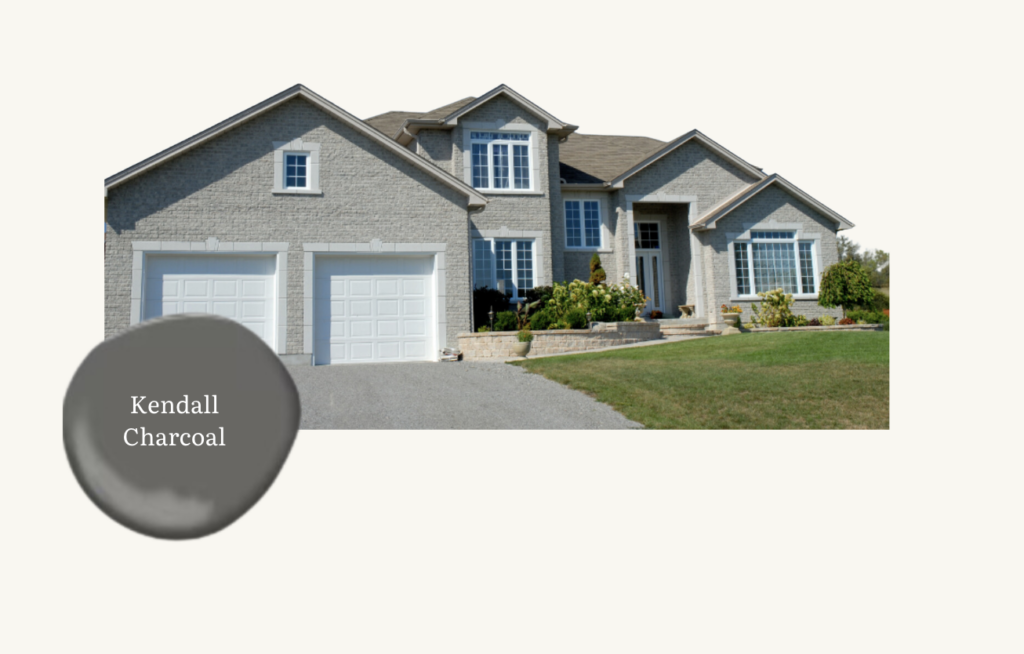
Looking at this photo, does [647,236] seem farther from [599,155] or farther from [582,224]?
[599,155]

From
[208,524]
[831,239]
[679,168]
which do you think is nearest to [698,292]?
[679,168]

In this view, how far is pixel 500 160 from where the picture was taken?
51.3 feet

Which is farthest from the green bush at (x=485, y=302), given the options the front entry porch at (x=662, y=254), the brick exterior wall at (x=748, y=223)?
the brick exterior wall at (x=748, y=223)

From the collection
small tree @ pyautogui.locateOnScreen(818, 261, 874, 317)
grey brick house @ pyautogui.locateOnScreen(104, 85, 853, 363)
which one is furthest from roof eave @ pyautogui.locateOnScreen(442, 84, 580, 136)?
small tree @ pyautogui.locateOnScreen(818, 261, 874, 317)

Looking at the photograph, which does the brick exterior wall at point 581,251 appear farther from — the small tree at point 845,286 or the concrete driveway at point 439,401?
the concrete driveway at point 439,401

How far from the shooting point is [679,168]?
17.3 metres

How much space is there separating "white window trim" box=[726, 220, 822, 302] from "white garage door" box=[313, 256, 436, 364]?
27.7 ft

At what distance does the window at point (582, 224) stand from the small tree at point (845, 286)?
6.05m

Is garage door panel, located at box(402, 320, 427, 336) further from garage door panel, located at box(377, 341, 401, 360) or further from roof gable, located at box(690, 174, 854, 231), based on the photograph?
roof gable, located at box(690, 174, 854, 231)

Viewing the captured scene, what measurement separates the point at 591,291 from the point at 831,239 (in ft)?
16.3

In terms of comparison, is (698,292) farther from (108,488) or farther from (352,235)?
(108,488)

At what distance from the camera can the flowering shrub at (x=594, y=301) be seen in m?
13.9

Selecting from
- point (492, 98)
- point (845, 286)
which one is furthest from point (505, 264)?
point (845, 286)

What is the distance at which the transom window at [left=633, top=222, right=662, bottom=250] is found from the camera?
1812 cm
